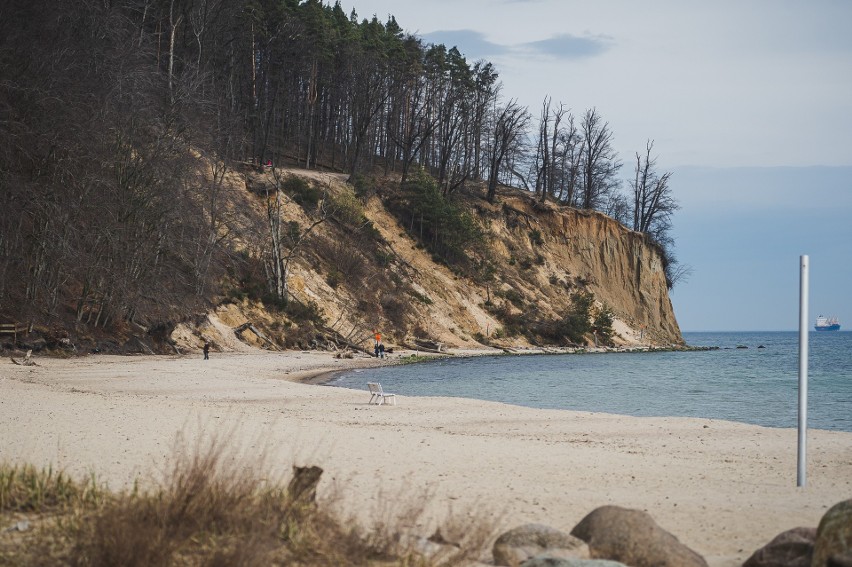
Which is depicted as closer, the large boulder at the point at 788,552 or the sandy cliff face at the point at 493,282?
the large boulder at the point at 788,552

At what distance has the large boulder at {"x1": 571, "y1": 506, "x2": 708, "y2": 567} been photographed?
20.8ft

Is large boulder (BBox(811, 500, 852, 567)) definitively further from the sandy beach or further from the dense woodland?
the dense woodland

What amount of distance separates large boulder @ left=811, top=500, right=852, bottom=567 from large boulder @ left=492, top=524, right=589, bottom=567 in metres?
1.66

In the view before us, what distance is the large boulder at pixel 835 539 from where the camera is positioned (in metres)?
5.49

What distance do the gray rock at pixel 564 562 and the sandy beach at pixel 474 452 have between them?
1.26m

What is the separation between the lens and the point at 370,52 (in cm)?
6750

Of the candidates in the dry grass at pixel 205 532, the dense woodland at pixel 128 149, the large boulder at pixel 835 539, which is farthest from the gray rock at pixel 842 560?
the dense woodland at pixel 128 149

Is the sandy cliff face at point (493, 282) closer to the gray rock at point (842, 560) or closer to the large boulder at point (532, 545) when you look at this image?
the large boulder at point (532, 545)

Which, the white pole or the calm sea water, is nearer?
the white pole

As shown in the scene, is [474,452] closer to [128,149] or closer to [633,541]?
[633,541]

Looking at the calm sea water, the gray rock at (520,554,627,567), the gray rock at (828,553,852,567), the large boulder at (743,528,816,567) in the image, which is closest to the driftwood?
the calm sea water

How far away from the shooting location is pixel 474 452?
12008 mm

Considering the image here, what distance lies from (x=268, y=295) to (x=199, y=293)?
Result: 5664mm

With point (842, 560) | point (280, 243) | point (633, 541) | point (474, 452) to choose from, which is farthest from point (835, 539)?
point (280, 243)
